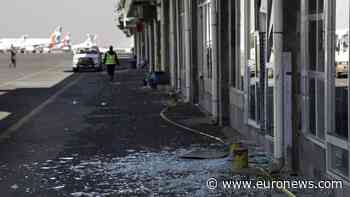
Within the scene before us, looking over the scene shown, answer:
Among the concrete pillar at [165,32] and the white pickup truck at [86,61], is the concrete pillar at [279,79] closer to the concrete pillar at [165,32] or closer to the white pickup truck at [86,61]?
the concrete pillar at [165,32]

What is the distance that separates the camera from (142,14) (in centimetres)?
3981

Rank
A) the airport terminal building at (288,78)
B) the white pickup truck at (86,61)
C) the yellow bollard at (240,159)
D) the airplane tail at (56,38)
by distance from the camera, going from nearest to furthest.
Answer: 1. the airport terminal building at (288,78)
2. the yellow bollard at (240,159)
3. the white pickup truck at (86,61)
4. the airplane tail at (56,38)

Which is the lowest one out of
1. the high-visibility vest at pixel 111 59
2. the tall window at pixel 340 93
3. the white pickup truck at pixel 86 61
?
the white pickup truck at pixel 86 61

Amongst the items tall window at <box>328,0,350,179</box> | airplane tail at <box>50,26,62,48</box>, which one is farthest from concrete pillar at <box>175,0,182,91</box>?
airplane tail at <box>50,26,62,48</box>

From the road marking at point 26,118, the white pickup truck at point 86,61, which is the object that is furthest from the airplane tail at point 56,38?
the road marking at point 26,118

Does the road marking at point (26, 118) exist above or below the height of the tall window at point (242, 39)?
below

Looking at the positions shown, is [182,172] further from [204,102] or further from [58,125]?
[204,102]

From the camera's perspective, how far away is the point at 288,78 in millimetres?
9258

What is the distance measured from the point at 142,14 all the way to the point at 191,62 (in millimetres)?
20199

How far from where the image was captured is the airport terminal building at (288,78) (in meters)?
7.47

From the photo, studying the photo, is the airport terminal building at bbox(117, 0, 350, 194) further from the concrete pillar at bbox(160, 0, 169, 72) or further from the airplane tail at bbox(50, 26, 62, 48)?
the airplane tail at bbox(50, 26, 62, 48)

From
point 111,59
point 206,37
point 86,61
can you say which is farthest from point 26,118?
point 86,61

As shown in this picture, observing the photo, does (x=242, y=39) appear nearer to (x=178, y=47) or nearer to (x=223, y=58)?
(x=223, y=58)

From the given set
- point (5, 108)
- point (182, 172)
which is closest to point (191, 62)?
point (5, 108)
